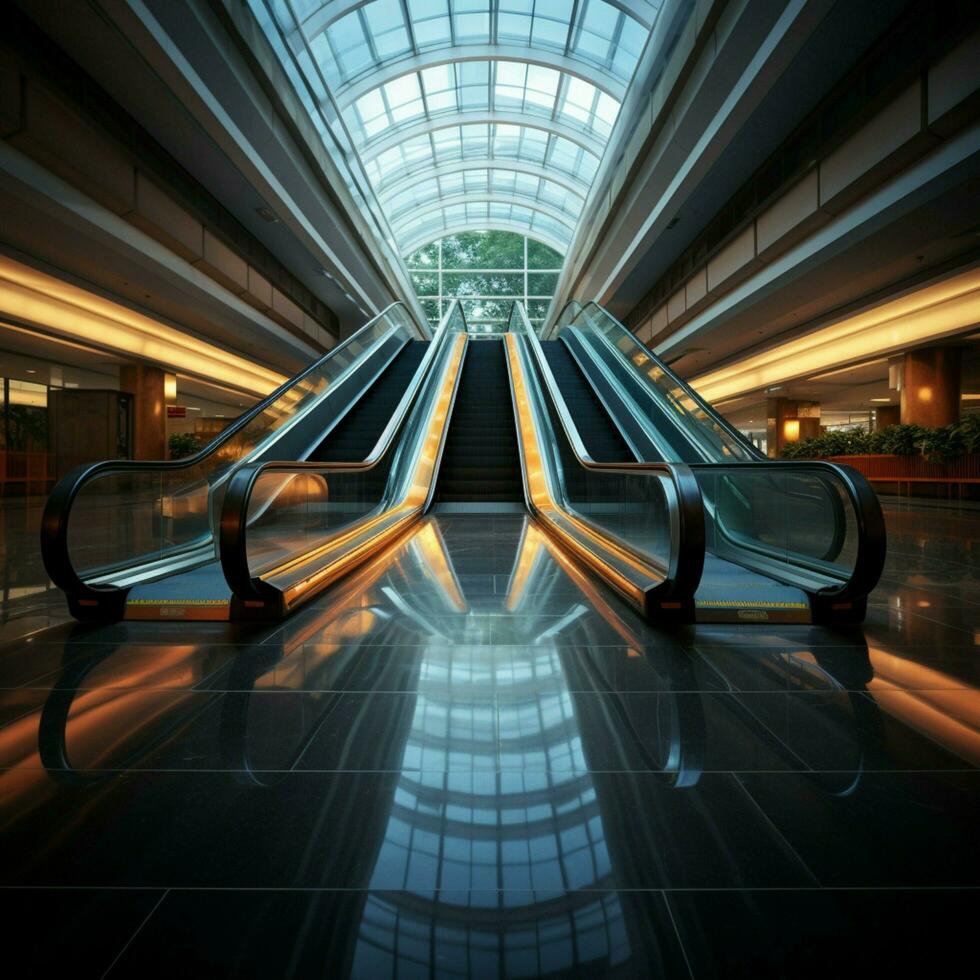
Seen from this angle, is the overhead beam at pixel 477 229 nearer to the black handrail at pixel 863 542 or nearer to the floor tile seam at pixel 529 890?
the black handrail at pixel 863 542

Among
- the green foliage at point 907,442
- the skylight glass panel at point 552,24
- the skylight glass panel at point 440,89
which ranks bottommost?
the green foliage at point 907,442

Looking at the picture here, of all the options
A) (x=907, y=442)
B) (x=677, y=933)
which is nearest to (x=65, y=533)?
(x=677, y=933)

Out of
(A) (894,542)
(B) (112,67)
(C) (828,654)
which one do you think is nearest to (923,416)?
(A) (894,542)

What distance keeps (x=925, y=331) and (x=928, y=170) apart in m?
7.39

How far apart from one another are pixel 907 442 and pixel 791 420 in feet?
33.2

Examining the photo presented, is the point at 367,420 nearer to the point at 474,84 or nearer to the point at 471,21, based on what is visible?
the point at 471,21

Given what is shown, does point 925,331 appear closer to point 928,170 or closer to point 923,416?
point 923,416

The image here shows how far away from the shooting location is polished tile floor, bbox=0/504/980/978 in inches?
56.7

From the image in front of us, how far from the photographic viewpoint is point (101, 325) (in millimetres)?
14688

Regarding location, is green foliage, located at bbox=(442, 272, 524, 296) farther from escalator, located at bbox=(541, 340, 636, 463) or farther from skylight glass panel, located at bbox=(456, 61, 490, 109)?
escalator, located at bbox=(541, 340, 636, 463)

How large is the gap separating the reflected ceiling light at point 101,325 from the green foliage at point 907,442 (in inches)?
661

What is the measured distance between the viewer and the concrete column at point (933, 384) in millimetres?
14688

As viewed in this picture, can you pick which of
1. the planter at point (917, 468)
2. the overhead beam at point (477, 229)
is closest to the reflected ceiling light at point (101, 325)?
the planter at point (917, 468)

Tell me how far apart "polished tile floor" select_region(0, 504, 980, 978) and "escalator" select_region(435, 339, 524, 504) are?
7.43m
